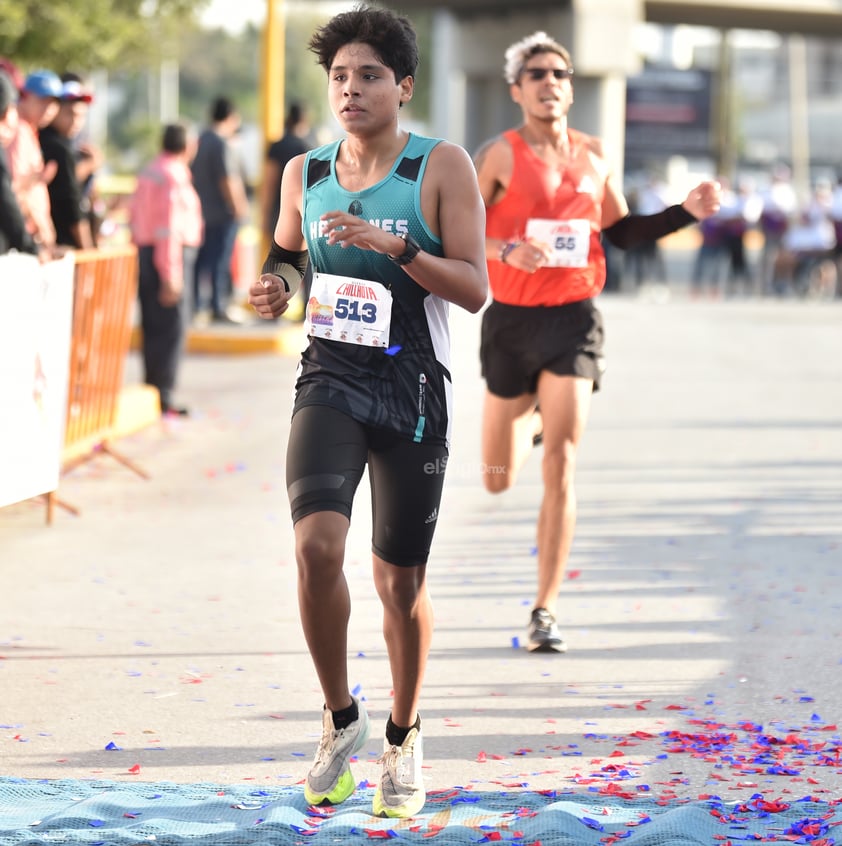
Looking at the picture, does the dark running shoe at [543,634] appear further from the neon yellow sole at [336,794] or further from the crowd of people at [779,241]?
the crowd of people at [779,241]

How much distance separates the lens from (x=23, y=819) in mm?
4207

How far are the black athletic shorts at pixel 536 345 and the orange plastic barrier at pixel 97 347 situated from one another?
3.38 m

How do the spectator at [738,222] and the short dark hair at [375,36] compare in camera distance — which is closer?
the short dark hair at [375,36]


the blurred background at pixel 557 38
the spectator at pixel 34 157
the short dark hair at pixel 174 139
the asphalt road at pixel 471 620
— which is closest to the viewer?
the asphalt road at pixel 471 620

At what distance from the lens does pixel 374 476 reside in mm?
4418

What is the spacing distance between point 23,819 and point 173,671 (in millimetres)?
1594

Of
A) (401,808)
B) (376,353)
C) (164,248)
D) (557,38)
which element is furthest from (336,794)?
(557,38)

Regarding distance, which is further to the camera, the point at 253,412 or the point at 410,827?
the point at 253,412

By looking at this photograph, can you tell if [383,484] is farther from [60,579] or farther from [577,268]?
[60,579]

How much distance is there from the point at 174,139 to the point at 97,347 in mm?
2536

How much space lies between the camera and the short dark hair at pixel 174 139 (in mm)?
11555

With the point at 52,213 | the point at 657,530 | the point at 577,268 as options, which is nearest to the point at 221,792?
the point at 577,268

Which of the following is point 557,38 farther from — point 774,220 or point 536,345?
point 536,345

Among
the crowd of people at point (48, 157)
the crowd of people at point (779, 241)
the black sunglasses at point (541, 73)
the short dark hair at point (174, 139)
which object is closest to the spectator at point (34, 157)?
the crowd of people at point (48, 157)
